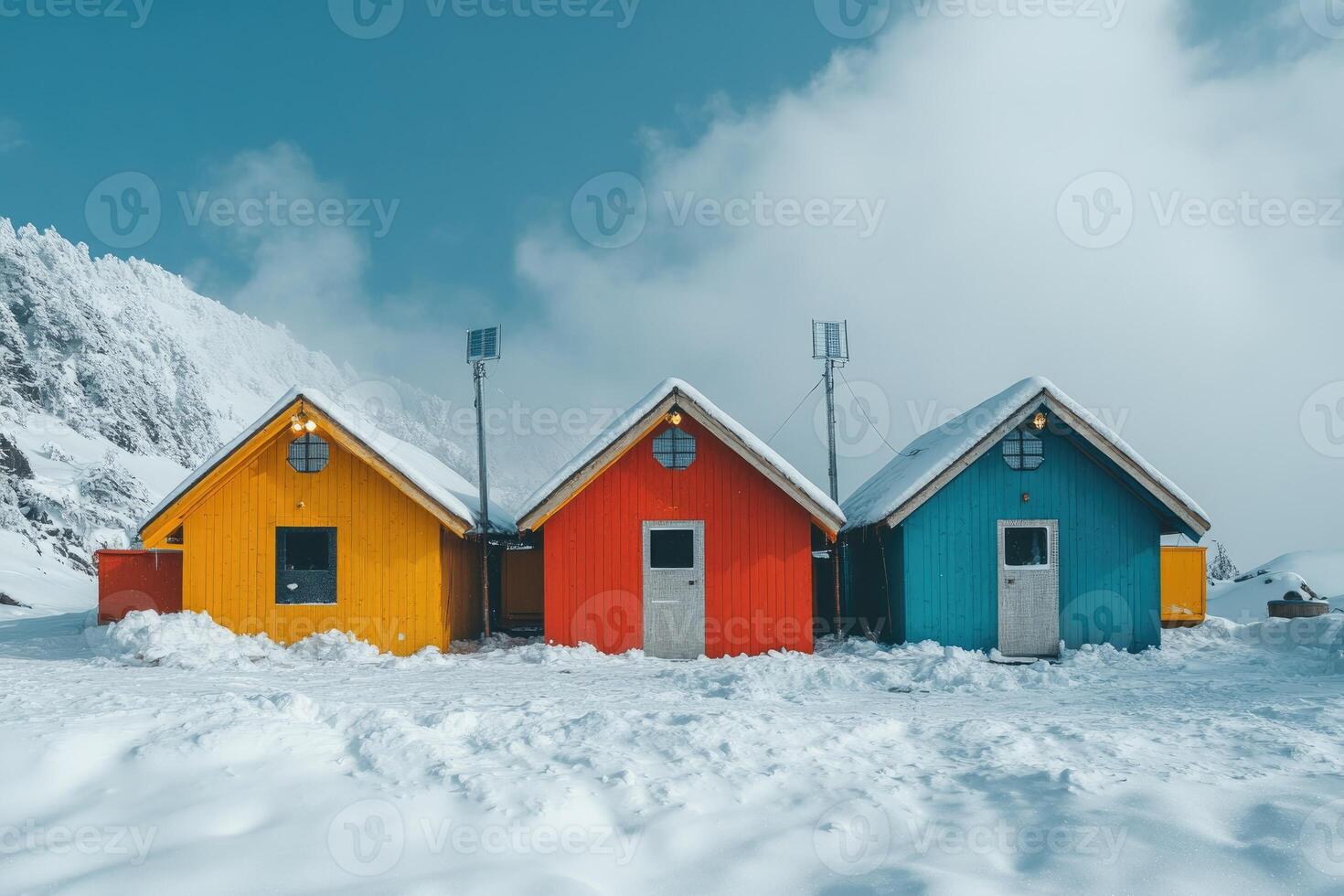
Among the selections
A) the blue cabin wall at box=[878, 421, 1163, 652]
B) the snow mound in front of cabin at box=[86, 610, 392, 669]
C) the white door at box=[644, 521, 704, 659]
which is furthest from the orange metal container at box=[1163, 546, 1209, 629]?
the snow mound in front of cabin at box=[86, 610, 392, 669]

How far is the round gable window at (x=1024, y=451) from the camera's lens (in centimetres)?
1306

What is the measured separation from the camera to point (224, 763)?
5703 millimetres

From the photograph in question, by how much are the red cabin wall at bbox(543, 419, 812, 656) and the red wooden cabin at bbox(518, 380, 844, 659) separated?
0.05 feet

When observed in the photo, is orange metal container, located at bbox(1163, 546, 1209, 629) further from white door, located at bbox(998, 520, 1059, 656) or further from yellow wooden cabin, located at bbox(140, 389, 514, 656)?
yellow wooden cabin, located at bbox(140, 389, 514, 656)

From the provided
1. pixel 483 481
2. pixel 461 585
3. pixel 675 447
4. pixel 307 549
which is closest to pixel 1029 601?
pixel 675 447

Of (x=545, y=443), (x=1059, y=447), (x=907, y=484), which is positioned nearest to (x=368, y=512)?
(x=907, y=484)

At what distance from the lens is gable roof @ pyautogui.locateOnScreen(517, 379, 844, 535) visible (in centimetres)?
1224

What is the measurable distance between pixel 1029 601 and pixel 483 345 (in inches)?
431

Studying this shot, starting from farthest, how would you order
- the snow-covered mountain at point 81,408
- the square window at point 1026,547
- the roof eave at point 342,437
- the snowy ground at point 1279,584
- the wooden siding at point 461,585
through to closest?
the snow-covered mountain at point 81,408, the snowy ground at point 1279,584, the wooden siding at point 461,585, the square window at point 1026,547, the roof eave at point 342,437

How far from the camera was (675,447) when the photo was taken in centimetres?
1293

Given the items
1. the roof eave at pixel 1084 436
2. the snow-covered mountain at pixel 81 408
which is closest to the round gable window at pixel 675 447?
the roof eave at pixel 1084 436

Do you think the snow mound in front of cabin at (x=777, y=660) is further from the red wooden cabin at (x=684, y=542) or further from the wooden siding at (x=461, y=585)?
the wooden siding at (x=461, y=585)

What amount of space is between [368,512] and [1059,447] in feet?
35.9

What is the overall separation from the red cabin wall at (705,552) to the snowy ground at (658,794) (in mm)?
4012
